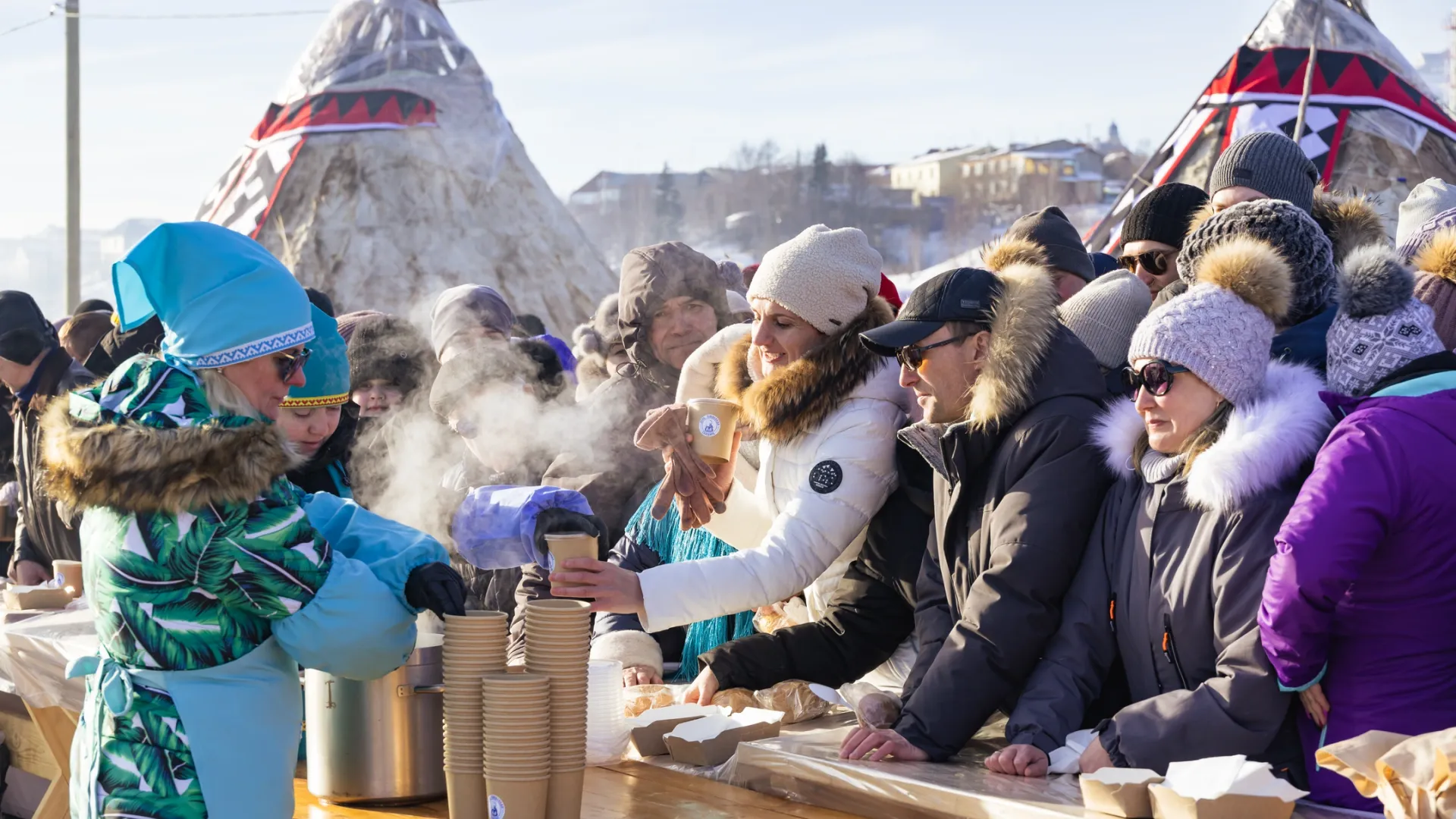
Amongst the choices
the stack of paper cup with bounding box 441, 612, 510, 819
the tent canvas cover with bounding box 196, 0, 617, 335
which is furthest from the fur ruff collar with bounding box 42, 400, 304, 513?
the tent canvas cover with bounding box 196, 0, 617, 335

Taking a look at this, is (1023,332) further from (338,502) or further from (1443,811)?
(338,502)

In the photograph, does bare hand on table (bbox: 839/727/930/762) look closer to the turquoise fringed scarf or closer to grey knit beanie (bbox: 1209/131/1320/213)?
the turquoise fringed scarf

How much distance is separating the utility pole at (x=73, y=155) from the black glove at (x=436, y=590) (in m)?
13.4

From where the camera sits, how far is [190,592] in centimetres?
209

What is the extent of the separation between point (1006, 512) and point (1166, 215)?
1.36 m

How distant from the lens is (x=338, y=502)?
2.43m

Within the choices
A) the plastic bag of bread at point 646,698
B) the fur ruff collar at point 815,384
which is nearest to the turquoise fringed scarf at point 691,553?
the plastic bag of bread at point 646,698

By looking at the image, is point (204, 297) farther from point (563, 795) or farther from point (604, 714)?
point (604, 714)

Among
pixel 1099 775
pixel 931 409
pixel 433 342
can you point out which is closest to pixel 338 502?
pixel 931 409

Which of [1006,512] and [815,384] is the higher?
[815,384]

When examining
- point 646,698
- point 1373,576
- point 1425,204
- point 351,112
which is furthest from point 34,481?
point 351,112

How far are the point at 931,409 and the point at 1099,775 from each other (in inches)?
35.1

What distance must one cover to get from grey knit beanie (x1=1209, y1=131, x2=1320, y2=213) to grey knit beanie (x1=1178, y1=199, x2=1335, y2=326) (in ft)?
2.17

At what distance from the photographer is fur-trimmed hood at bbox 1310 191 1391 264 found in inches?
135
